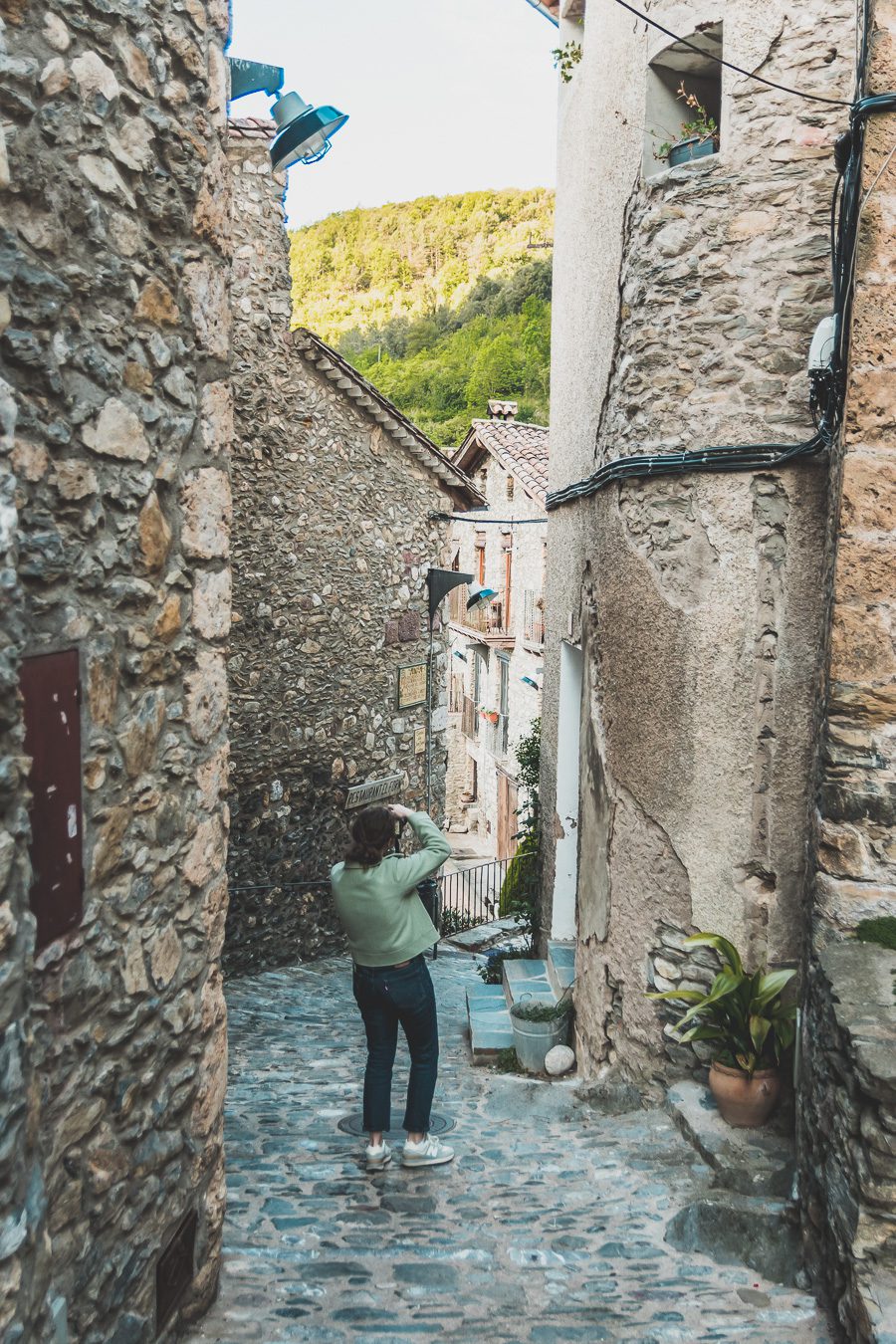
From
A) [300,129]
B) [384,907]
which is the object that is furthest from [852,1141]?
[300,129]

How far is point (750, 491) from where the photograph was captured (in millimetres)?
4457

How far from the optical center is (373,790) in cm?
1096

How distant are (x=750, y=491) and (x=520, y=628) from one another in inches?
595

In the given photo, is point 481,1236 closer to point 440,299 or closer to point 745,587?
point 745,587

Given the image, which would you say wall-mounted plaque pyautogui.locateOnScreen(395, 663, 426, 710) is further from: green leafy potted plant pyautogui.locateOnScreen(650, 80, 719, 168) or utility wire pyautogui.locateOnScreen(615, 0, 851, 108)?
utility wire pyautogui.locateOnScreen(615, 0, 851, 108)

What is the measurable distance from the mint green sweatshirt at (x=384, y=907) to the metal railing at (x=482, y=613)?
1585 centimetres

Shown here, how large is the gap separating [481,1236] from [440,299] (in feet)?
163

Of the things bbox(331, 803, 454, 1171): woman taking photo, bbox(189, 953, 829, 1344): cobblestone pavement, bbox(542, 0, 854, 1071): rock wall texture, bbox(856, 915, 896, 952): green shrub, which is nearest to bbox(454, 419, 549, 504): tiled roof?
bbox(542, 0, 854, 1071): rock wall texture

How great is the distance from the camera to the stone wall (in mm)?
2695

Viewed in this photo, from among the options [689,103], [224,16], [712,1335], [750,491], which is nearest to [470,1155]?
[712,1335]

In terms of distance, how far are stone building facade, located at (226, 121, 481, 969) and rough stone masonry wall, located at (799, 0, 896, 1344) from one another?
20.5 ft

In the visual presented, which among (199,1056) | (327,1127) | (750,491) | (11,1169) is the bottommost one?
(327,1127)

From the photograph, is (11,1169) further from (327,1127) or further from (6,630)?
(327,1127)

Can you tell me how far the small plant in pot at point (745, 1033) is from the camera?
4.07 metres
